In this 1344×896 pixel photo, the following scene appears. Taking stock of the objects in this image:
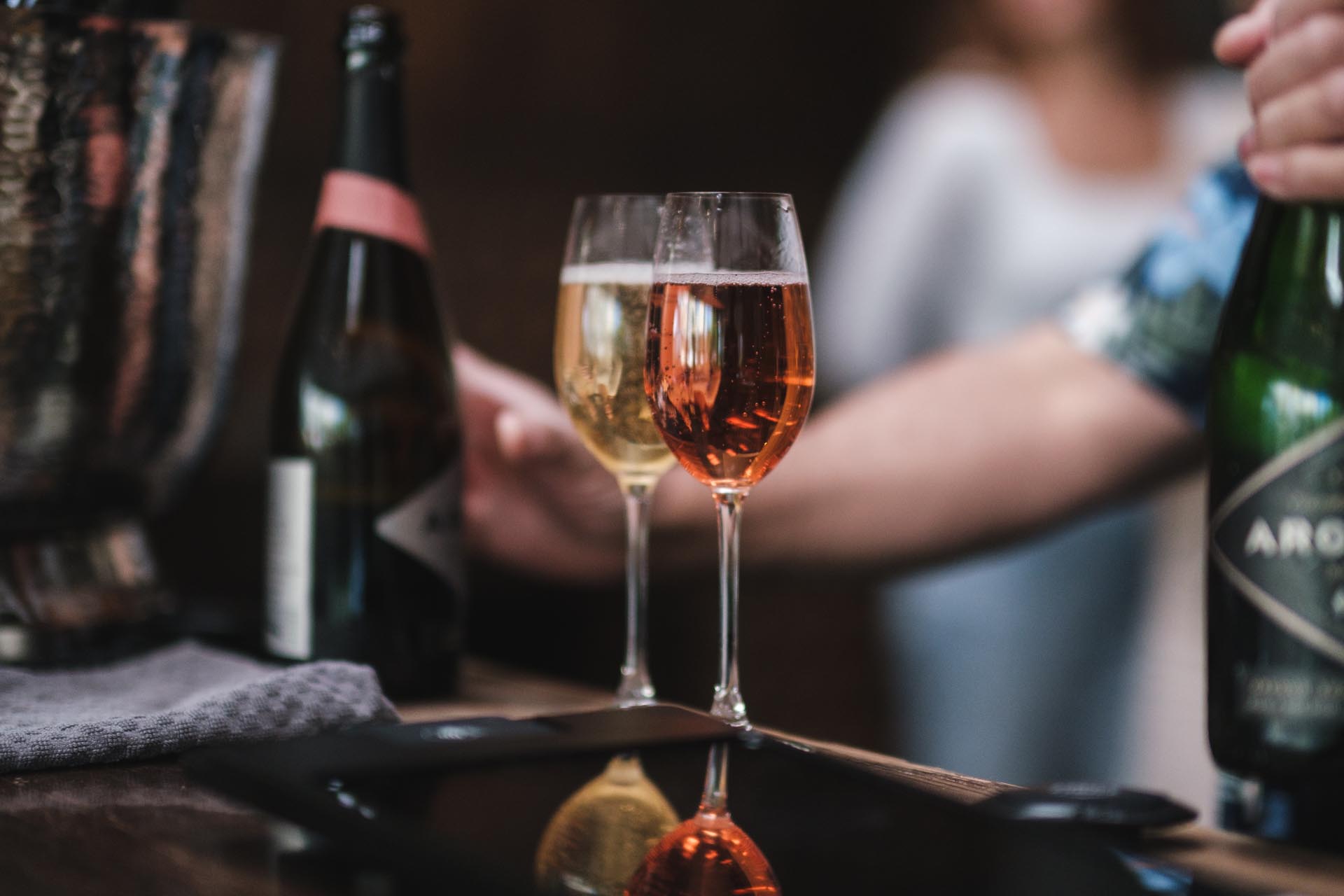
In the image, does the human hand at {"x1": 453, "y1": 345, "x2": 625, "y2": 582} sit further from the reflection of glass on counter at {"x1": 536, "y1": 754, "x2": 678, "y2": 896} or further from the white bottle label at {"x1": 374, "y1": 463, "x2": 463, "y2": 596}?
the reflection of glass on counter at {"x1": 536, "y1": 754, "x2": 678, "y2": 896}

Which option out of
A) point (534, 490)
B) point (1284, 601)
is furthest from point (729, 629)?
point (534, 490)

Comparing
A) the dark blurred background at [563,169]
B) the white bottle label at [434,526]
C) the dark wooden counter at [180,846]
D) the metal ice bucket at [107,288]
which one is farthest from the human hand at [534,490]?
the dark blurred background at [563,169]

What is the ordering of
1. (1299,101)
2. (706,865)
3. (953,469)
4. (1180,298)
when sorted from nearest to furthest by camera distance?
(706,865) → (1299,101) → (1180,298) → (953,469)

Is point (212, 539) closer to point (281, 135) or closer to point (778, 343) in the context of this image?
point (281, 135)

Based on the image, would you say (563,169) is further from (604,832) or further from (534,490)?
(604,832)

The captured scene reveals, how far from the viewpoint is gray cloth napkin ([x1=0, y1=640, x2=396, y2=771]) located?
55 cm

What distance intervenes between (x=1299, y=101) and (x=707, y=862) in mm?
396

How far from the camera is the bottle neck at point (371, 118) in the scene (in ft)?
2.50

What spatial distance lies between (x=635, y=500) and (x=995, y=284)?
1.44 metres

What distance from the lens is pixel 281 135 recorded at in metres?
1.75

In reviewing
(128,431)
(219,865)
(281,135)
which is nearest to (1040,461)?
(128,431)

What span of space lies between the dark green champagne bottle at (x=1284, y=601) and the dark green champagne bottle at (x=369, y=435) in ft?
1.38

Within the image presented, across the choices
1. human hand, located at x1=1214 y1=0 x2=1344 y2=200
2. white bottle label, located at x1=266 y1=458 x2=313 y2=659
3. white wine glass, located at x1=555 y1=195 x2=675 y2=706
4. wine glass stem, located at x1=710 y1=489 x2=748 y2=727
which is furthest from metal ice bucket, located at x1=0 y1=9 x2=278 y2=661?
human hand, located at x1=1214 y1=0 x2=1344 y2=200

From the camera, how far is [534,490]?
1.00 meters
